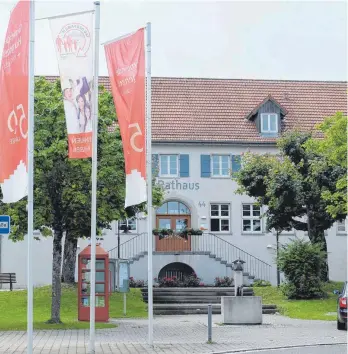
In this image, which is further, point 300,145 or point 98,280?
point 300,145

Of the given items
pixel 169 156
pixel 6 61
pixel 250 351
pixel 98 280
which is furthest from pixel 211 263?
pixel 6 61

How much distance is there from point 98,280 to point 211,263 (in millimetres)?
17728

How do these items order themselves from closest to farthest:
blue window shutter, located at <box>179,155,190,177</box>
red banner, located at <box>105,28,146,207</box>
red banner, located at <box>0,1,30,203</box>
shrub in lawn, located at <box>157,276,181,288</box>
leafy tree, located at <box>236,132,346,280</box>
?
1. red banner, located at <box>0,1,30,203</box>
2. red banner, located at <box>105,28,146,207</box>
3. leafy tree, located at <box>236,132,346,280</box>
4. shrub in lawn, located at <box>157,276,181,288</box>
5. blue window shutter, located at <box>179,155,190,177</box>

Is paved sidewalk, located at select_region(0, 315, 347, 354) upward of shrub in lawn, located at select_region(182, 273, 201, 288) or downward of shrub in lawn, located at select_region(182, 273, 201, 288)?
downward

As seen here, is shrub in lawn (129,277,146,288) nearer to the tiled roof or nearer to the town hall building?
the town hall building

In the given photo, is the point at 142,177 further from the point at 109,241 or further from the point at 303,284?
the point at 109,241

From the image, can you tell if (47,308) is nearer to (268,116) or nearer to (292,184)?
(292,184)

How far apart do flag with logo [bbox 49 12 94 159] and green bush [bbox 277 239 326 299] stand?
21.2 metres

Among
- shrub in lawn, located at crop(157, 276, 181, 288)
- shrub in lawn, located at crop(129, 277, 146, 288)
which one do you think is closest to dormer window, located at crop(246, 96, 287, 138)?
shrub in lawn, located at crop(157, 276, 181, 288)

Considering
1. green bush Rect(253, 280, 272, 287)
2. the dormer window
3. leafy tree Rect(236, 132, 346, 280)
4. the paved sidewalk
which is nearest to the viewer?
the paved sidewalk

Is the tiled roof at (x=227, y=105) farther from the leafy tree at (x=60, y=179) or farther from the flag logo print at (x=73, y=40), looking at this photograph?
the flag logo print at (x=73, y=40)

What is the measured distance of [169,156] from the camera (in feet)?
156

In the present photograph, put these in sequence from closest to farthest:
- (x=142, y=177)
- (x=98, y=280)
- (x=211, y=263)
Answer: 1. (x=142, y=177)
2. (x=98, y=280)
3. (x=211, y=263)

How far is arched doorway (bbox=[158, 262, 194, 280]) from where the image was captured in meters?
45.7
